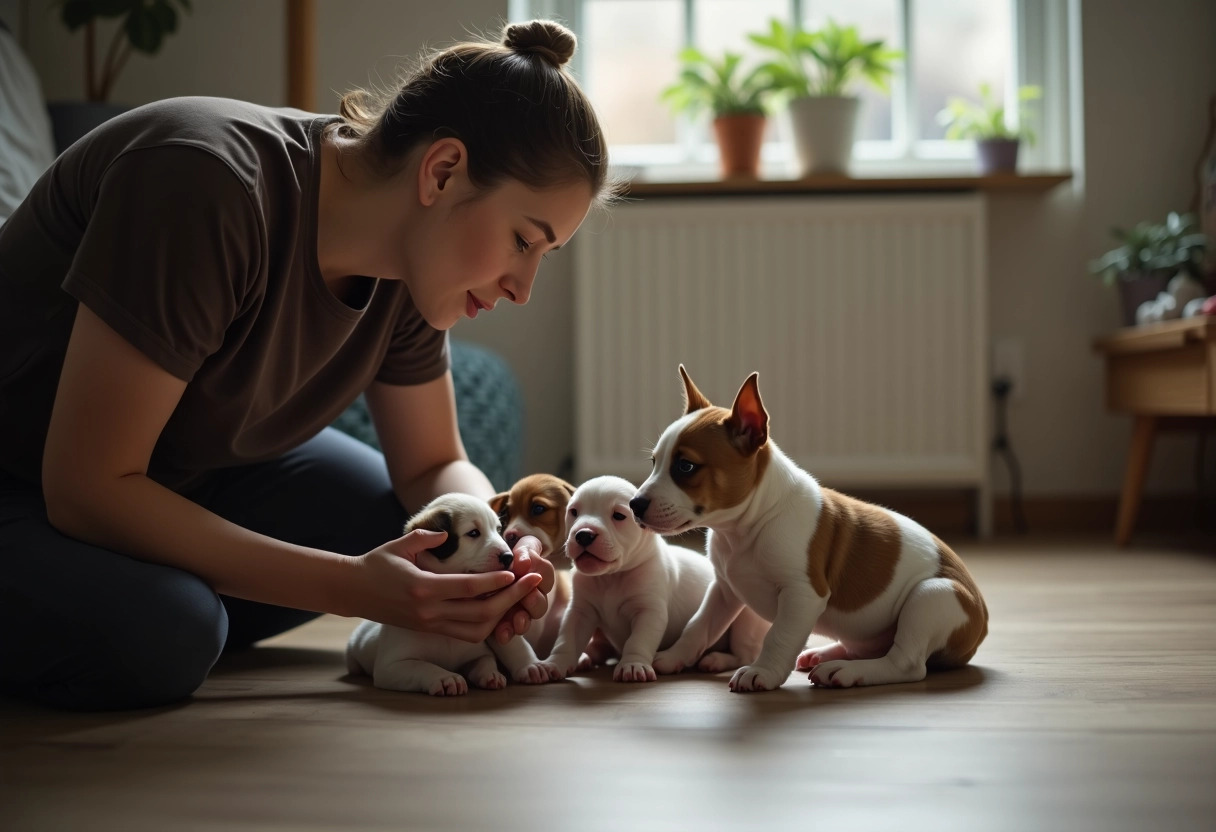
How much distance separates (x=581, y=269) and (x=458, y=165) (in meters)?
1.82

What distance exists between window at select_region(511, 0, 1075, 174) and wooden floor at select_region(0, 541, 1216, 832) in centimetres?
206

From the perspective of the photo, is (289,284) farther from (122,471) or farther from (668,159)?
(668,159)

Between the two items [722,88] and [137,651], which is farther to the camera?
[722,88]

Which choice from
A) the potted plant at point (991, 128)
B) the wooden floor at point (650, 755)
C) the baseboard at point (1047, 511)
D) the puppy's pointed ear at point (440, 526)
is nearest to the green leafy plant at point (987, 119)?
the potted plant at point (991, 128)

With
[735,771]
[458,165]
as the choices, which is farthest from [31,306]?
[735,771]

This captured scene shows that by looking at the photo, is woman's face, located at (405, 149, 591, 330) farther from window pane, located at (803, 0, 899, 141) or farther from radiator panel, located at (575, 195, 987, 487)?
window pane, located at (803, 0, 899, 141)

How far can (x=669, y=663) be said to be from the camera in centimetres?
140

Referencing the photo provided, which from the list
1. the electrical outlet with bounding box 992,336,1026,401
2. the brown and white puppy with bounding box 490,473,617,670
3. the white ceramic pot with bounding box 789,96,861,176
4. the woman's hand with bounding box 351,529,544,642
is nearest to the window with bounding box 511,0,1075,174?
the white ceramic pot with bounding box 789,96,861,176

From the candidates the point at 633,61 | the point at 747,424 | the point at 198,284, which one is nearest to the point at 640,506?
the point at 747,424

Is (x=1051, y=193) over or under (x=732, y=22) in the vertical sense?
under

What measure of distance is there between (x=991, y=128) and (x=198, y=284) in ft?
7.93

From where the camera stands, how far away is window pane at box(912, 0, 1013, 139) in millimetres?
3209

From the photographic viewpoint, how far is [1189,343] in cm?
239

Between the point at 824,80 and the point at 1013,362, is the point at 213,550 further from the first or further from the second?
the point at 1013,362
